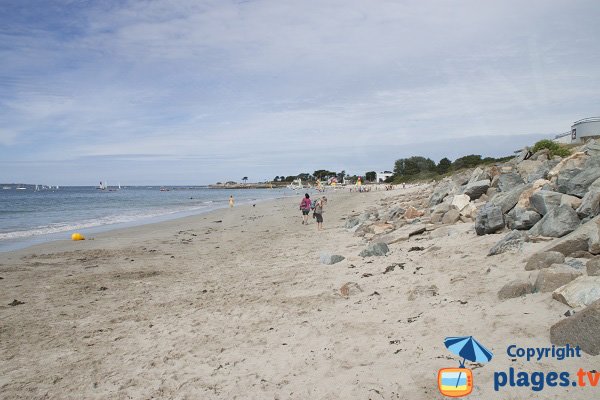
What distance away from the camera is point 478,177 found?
1529cm

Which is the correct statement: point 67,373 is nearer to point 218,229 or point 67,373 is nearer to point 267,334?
point 267,334

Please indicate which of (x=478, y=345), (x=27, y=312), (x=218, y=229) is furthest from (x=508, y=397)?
(x=218, y=229)

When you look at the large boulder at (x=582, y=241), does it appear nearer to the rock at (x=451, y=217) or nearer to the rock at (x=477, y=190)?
the rock at (x=451, y=217)

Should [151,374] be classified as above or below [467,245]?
below

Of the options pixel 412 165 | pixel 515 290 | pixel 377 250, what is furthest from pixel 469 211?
pixel 412 165

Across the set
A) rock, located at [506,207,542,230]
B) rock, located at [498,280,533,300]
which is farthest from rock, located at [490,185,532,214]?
rock, located at [498,280,533,300]

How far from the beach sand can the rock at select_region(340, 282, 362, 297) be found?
0.11 metres

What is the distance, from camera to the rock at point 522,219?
293 inches

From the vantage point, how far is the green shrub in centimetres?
1745

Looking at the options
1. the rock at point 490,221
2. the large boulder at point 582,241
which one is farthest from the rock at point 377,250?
the large boulder at point 582,241

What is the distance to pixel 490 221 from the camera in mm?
8219

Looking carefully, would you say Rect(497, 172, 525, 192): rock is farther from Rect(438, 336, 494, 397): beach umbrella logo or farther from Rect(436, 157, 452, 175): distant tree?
Rect(436, 157, 452, 175): distant tree

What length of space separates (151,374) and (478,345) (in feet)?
12.2

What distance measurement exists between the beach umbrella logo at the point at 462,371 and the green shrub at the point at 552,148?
16522 millimetres
